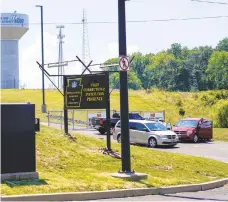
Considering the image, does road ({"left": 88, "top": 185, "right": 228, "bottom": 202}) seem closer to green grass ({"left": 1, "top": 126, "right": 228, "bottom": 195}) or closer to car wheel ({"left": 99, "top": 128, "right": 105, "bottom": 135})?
green grass ({"left": 1, "top": 126, "right": 228, "bottom": 195})

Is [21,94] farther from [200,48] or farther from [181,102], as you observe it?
[200,48]

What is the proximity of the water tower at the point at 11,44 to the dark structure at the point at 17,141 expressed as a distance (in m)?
97.8

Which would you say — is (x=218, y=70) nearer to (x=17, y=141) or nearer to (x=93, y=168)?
(x=93, y=168)

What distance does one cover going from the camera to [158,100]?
70750 mm

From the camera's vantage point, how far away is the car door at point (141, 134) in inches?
1141

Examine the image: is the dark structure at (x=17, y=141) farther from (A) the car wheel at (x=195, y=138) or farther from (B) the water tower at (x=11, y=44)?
(B) the water tower at (x=11, y=44)

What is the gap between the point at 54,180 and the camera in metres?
12.2

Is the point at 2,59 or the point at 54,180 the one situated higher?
the point at 2,59

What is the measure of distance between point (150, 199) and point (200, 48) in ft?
500

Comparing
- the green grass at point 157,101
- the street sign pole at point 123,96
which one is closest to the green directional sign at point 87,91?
the street sign pole at point 123,96

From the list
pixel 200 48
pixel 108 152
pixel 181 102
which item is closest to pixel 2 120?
pixel 108 152

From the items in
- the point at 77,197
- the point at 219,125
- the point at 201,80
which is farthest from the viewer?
the point at 201,80

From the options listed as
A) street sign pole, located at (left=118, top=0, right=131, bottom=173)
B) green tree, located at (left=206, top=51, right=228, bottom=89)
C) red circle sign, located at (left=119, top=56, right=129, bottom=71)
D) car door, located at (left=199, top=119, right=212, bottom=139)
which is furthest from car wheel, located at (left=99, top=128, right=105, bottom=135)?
→ green tree, located at (left=206, top=51, right=228, bottom=89)

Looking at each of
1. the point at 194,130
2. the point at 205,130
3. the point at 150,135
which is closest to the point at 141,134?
the point at 150,135
